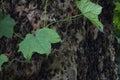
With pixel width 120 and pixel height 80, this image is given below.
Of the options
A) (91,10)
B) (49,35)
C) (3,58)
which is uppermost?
(91,10)

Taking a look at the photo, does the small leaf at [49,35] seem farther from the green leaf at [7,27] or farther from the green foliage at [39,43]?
the green leaf at [7,27]

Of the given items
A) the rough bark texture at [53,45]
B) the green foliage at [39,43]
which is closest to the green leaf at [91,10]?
the rough bark texture at [53,45]

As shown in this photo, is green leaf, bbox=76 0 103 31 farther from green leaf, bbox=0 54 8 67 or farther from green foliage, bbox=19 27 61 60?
green leaf, bbox=0 54 8 67

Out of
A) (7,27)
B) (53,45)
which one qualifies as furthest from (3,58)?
(53,45)

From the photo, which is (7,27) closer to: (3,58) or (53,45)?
(3,58)

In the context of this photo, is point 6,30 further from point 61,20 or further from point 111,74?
point 111,74

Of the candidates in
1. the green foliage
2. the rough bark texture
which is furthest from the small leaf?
the rough bark texture

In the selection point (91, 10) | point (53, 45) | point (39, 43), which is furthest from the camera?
point (53, 45)
